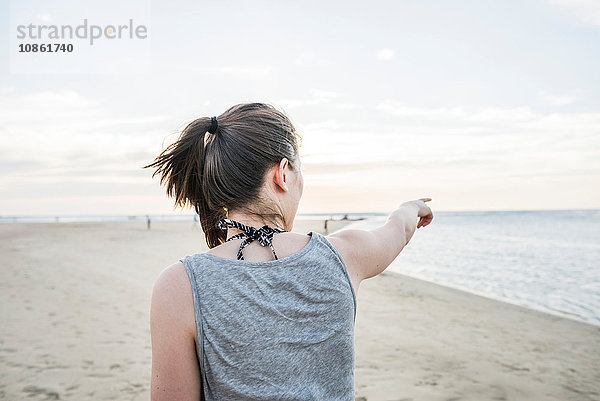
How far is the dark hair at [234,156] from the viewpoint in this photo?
1.40 metres

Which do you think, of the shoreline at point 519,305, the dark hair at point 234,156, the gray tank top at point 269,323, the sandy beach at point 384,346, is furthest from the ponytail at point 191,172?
the shoreline at point 519,305

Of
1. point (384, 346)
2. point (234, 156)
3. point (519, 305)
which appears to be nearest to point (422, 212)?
point (234, 156)

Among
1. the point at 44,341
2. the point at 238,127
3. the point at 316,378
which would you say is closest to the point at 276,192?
the point at 238,127

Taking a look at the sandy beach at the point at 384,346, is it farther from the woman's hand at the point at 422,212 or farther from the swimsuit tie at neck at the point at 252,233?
the swimsuit tie at neck at the point at 252,233

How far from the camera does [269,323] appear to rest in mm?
1269

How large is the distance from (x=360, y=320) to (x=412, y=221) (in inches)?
257

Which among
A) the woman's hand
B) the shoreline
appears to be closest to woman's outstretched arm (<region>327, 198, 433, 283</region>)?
the woman's hand

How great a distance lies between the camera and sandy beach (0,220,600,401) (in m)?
5.02

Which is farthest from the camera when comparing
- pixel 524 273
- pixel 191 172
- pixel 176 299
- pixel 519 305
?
pixel 524 273

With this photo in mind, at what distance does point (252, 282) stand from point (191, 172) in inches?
17.9

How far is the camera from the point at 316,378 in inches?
53.9

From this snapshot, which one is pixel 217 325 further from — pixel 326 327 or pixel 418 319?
pixel 418 319

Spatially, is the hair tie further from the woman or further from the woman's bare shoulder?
the woman's bare shoulder

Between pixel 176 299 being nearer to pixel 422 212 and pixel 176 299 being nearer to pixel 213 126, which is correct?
pixel 213 126
